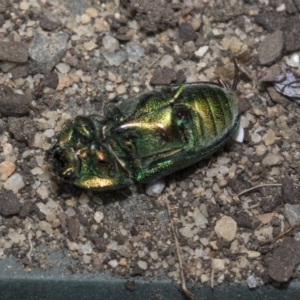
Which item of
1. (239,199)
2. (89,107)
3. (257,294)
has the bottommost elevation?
(257,294)

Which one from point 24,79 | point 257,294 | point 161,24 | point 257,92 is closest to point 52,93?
point 24,79

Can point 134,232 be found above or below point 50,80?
below

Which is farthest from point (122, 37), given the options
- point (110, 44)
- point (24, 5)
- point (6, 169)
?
point (6, 169)

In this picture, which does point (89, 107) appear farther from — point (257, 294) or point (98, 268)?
point (257, 294)

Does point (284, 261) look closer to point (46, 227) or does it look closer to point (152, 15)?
point (46, 227)

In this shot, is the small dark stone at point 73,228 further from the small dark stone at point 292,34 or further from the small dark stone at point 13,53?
the small dark stone at point 292,34

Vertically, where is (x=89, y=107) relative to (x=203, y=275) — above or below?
above
